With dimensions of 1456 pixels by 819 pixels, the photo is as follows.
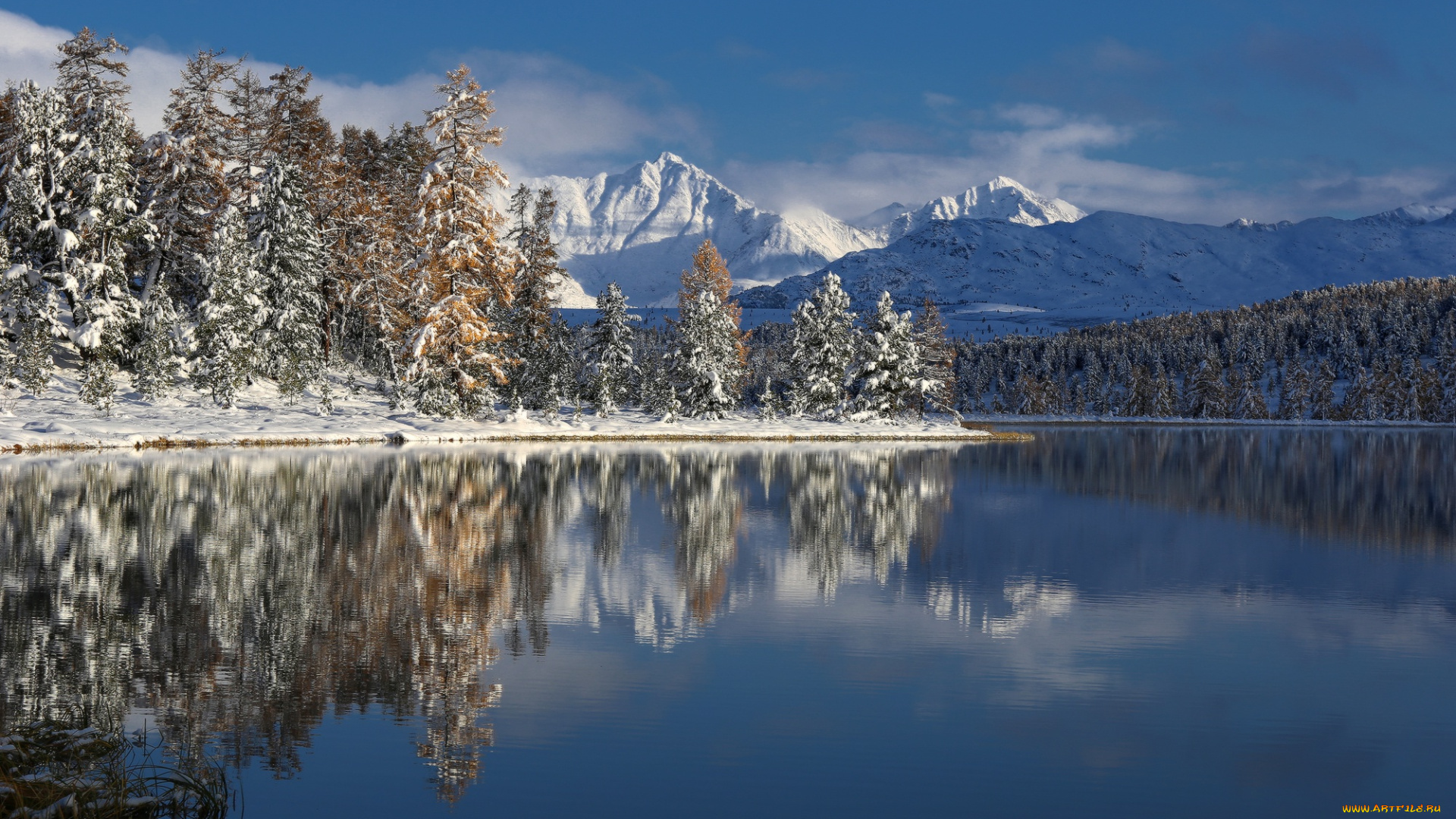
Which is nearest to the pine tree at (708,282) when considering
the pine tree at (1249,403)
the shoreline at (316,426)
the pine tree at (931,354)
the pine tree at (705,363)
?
the pine tree at (705,363)

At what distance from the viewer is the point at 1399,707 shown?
36.6 feet

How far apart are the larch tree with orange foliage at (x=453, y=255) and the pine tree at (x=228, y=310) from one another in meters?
8.25

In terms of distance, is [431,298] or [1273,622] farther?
[431,298]

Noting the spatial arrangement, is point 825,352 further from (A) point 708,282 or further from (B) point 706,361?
(B) point 706,361

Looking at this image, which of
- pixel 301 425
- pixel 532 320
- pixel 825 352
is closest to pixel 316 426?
pixel 301 425

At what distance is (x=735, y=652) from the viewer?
13102 mm

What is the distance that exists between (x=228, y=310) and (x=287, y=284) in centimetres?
610

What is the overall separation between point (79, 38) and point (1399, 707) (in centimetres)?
6788

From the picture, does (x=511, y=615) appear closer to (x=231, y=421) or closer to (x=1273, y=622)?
(x=1273, y=622)

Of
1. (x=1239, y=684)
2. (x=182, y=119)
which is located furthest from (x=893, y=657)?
(x=182, y=119)

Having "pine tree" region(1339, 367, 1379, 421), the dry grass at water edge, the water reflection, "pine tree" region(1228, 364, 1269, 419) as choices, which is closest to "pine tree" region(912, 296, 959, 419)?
the water reflection

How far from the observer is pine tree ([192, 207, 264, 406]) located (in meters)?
54.4

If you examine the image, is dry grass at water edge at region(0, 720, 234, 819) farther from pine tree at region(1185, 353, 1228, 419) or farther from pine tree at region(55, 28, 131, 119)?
pine tree at region(1185, 353, 1228, 419)

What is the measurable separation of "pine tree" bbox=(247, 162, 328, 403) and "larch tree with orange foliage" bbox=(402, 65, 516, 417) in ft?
22.4
